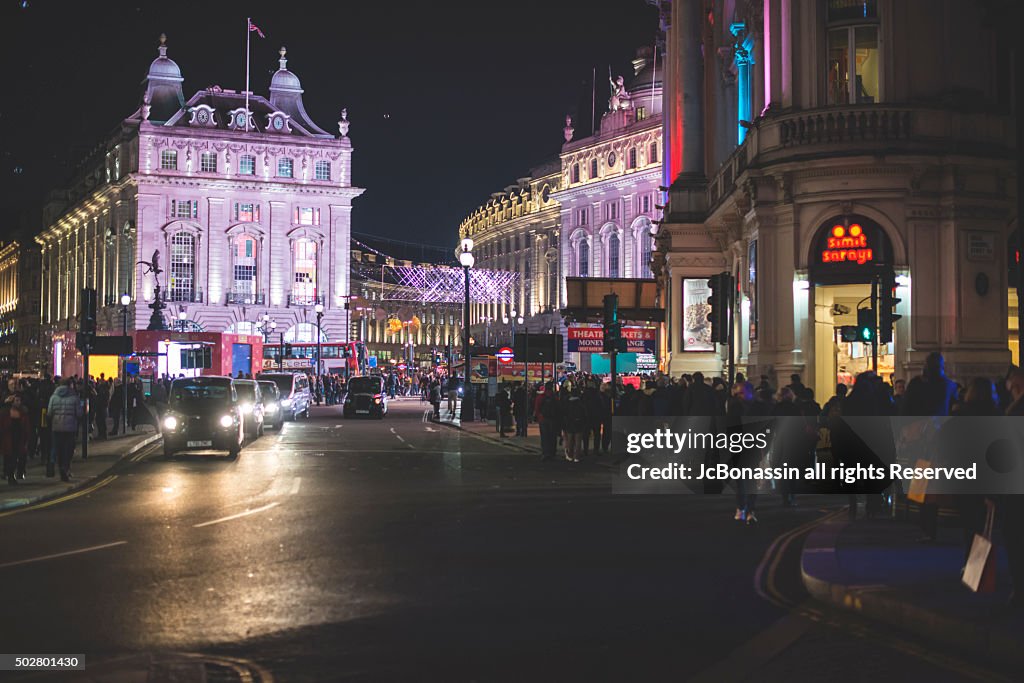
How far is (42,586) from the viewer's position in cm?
1062

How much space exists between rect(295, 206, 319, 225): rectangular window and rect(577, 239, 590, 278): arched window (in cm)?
2517

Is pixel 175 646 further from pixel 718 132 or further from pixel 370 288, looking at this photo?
pixel 370 288

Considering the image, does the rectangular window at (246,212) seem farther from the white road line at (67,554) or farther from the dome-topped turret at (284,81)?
the white road line at (67,554)

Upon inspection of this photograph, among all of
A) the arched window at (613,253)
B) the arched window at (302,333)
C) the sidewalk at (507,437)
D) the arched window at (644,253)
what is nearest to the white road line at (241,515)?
the sidewalk at (507,437)

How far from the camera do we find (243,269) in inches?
4535

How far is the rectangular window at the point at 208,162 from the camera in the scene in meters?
114

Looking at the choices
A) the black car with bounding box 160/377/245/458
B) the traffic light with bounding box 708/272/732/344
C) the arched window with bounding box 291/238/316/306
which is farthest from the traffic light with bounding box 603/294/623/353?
the arched window with bounding box 291/238/316/306

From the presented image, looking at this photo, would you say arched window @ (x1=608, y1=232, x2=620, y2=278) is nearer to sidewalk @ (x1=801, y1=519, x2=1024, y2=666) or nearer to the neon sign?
the neon sign

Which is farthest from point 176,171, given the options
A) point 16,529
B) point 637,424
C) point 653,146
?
point 16,529

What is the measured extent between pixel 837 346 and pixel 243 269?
306 feet

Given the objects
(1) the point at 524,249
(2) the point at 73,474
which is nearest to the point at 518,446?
(2) the point at 73,474

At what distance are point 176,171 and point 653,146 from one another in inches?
1691

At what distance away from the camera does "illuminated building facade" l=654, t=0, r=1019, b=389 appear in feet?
82.9

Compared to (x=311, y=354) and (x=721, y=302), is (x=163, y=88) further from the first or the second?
(x=721, y=302)
